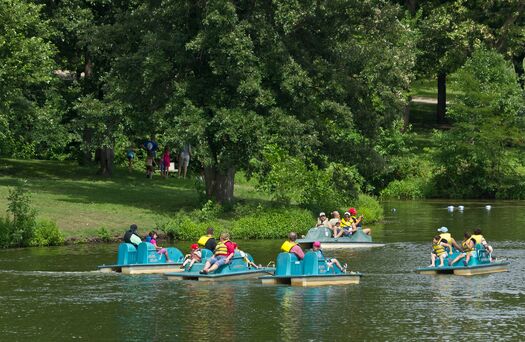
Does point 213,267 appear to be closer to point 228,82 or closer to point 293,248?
point 293,248

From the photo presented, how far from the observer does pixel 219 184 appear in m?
51.2

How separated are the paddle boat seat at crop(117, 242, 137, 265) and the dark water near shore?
1014mm

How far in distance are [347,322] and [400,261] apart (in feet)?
41.4

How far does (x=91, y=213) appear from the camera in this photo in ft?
156

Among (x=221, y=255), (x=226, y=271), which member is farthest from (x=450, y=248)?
(x=221, y=255)

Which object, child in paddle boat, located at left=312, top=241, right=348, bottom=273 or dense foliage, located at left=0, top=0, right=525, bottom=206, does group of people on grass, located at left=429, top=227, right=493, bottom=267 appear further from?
dense foliage, located at left=0, top=0, right=525, bottom=206

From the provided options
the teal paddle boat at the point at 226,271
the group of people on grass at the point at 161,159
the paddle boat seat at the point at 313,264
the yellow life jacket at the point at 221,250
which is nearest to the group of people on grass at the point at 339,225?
the teal paddle boat at the point at 226,271

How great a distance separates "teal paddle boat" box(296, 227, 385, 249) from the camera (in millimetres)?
45531

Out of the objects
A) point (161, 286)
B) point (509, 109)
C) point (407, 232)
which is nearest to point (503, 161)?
point (509, 109)

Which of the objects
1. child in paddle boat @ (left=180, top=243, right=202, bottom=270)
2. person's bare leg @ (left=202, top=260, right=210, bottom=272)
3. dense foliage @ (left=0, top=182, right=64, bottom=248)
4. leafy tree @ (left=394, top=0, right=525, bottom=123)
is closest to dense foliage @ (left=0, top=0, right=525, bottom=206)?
dense foliage @ (left=0, top=182, right=64, bottom=248)

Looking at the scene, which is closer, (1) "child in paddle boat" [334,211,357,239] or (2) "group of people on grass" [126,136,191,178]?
(1) "child in paddle boat" [334,211,357,239]

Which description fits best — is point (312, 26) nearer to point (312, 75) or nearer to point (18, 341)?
point (312, 75)

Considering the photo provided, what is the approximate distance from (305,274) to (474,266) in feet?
20.8

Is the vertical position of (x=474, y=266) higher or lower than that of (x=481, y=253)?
lower
